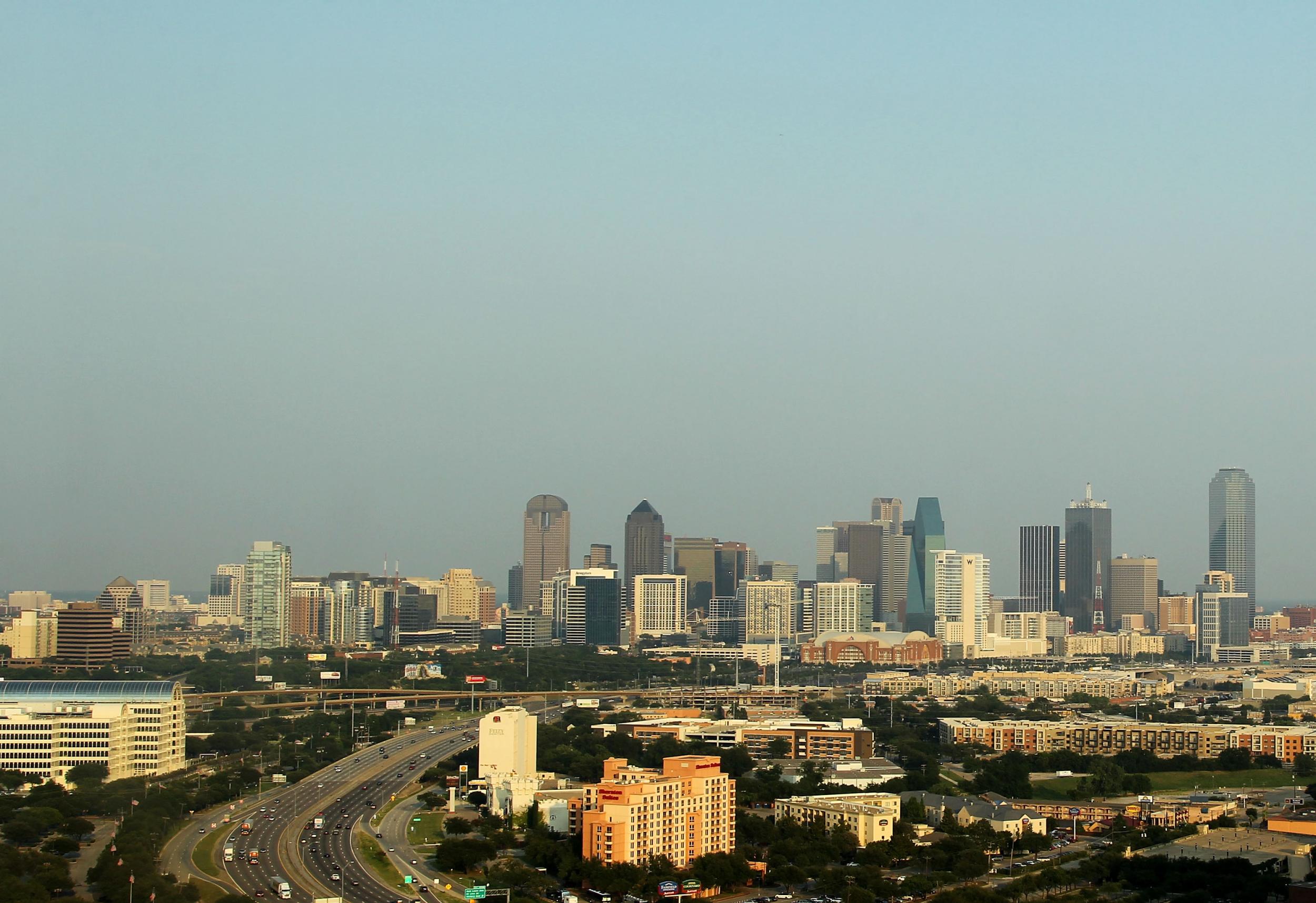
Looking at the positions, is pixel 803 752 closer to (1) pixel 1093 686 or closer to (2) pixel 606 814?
(2) pixel 606 814

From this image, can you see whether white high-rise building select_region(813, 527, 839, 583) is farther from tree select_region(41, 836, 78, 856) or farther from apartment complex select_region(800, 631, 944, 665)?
tree select_region(41, 836, 78, 856)

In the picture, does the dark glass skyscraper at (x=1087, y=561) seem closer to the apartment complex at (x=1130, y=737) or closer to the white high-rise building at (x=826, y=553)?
the white high-rise building at (x=826, y=553)

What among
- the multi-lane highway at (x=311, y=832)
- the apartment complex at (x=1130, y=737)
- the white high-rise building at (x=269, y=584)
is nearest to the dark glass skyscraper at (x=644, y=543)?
the white high-rise building at (x=269, y=584)

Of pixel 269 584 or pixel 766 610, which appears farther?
pixel 766 610

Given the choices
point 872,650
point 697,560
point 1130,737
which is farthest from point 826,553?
point 1130,737

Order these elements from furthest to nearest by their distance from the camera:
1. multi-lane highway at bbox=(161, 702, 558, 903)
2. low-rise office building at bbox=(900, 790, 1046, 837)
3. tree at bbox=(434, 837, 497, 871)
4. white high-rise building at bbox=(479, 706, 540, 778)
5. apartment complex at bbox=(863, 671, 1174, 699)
A: apartment complex at bbox=(863, 671, 1174, 699), white high-rise building at bbox=(479, 706, 540, 778), low-rise office building at bbox=(900, 790, 1046, 837), tree at bbox=(434, 837, 497, 871), multi-lane highway at bbox=(161, 702, 558, 903)

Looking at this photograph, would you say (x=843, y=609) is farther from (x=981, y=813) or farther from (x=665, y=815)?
(x=665, y=815)

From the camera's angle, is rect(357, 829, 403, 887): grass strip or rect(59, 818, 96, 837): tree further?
rect(59, 818, 96, 837): tree

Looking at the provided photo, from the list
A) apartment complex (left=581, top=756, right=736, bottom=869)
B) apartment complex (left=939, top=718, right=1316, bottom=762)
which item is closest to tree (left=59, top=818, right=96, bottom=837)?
apartment complex (left=581, top=756, right=736, bottom=869)
